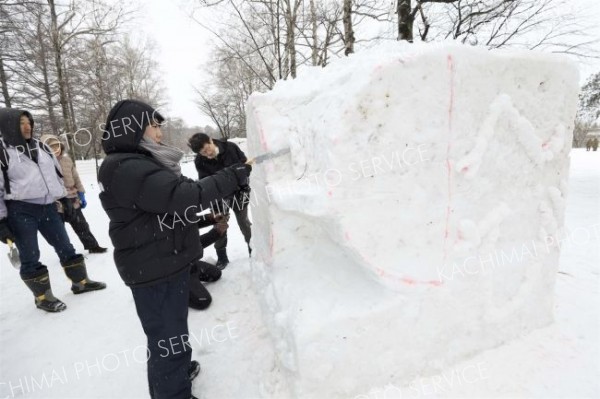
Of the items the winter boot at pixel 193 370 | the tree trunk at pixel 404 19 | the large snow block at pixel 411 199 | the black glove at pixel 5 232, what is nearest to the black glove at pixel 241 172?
the large snow block at pixel 411 199

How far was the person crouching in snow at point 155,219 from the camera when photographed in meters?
1.63

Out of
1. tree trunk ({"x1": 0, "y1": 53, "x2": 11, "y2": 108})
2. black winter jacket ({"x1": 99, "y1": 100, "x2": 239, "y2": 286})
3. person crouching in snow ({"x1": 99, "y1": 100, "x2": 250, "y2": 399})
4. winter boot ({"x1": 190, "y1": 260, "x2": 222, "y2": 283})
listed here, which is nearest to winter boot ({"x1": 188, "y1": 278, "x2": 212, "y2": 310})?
winter boot ({"x1": 190, "y1": 260, "x2": 222, "y2": 283})

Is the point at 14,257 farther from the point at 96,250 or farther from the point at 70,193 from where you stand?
the point at 96,250

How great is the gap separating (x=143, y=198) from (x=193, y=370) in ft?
4.67

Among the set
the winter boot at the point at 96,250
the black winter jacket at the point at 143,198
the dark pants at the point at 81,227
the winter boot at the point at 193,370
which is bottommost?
the winter boot at the point at 193,370

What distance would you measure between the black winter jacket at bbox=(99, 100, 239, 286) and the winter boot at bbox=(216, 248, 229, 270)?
2154mm

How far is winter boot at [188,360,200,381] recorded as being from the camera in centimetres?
229

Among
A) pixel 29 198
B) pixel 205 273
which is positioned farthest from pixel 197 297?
pixel 29 198

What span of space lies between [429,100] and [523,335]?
71.0 inches

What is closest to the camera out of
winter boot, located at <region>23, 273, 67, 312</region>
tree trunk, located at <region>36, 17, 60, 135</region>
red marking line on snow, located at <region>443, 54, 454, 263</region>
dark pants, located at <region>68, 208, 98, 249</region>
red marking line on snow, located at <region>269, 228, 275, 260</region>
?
red marking line on snow, located at <region>443, 54, 454, 263</region>

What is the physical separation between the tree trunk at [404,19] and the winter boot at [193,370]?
6421mm

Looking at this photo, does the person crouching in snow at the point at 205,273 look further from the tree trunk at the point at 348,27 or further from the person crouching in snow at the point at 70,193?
the tree trunk at the point at 348,27

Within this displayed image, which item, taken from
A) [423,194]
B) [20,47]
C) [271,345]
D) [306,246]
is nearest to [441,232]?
[423,194]

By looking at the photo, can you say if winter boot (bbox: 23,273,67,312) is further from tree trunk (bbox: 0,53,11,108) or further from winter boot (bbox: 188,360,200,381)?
tree trunk (bbox: 0,53,11,108)
